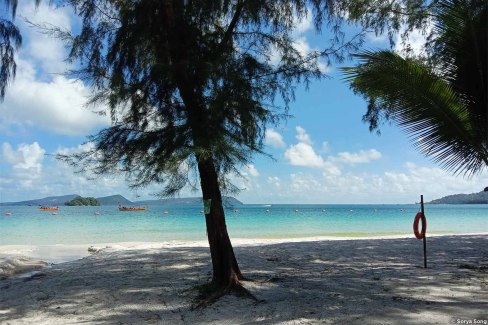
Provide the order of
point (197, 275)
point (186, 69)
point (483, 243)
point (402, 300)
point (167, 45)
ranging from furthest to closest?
point (483, 243) → point (197, 275) → point (167, 45) → point (186, 69) → point (402, 300)

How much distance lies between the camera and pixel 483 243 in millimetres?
11859

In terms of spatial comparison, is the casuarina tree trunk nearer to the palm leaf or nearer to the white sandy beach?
the white sandy beach

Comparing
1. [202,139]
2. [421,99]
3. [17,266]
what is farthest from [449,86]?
[17,266]

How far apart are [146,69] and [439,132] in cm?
417

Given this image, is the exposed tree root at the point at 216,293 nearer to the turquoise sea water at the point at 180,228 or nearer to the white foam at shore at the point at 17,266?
the turquoise sea water at the point at 180,228

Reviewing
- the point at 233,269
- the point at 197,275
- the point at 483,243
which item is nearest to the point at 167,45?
the point at 233,269

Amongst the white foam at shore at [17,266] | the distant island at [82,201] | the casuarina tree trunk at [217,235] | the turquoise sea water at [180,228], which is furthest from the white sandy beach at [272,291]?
the distant island at [82,201]

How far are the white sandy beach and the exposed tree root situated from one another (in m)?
0.11

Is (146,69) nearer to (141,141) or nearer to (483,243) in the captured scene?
(141,141)

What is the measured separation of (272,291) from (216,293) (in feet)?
2.50

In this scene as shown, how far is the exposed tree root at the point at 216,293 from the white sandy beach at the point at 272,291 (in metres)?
0.11

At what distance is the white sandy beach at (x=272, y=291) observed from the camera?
15.2ft

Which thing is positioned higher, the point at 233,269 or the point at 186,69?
the point at 186,69

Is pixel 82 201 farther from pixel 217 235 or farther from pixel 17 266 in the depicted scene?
pixel 217 235
